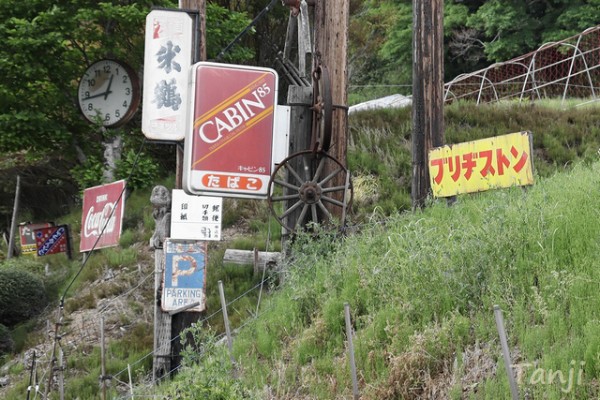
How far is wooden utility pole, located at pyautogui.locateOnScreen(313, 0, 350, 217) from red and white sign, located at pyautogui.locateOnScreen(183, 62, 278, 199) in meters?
0.75

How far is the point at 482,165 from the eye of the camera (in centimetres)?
976

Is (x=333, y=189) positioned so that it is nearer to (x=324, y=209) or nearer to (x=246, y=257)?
(x=324, y=209)

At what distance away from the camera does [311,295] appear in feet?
28.8

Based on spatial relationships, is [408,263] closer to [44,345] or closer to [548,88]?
[44,345]

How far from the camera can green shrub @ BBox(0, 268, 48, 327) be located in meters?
18.5

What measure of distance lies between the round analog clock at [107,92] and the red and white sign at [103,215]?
8.04ft

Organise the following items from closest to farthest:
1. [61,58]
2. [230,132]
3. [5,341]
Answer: [230,132], [5,341], [61,58]

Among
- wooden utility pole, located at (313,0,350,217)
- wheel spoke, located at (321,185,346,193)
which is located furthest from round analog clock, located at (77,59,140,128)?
wheel spoke, located at (321,185,346,193)

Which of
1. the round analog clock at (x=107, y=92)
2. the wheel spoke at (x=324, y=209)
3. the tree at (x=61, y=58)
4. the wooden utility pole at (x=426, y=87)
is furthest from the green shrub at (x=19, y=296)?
the wheel spoke at (x=324, y=209)

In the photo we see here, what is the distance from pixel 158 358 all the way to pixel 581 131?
10173 mm

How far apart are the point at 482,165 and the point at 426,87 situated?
8.11 ft

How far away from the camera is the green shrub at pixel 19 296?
60.8ft

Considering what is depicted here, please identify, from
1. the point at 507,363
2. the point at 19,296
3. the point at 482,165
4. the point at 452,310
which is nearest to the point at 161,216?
the point at 482,165

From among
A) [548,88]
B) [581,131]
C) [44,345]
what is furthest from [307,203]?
[548,88]
